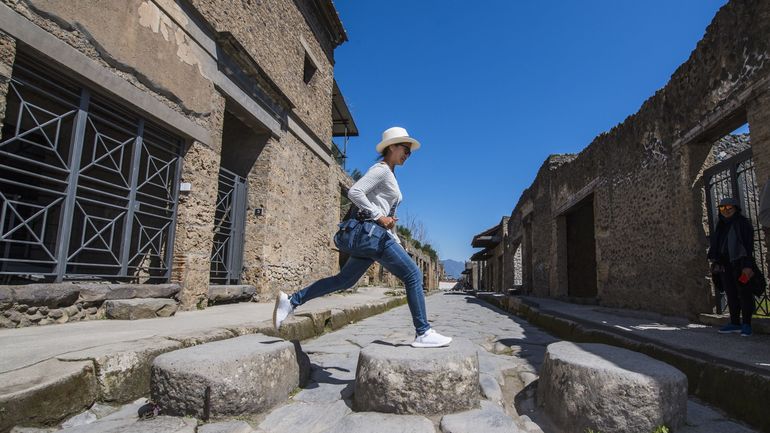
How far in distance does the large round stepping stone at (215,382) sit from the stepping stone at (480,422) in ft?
3.08

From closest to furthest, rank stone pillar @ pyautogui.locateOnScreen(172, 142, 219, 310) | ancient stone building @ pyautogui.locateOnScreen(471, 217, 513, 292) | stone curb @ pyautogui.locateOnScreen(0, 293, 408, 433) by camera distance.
Answer: stone curb @ pyautogui.locateOnScreen(0, 293, 408, 433)
stone pillar @ pyautogui.locateOnScreen(172, 142, 219, 310)
ancient stone building @ pyautogui.locateOnScreen(471, 217, 513, 292)

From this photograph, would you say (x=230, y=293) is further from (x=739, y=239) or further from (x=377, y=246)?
(x=739, y=239)

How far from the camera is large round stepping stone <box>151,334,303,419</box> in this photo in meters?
1.98

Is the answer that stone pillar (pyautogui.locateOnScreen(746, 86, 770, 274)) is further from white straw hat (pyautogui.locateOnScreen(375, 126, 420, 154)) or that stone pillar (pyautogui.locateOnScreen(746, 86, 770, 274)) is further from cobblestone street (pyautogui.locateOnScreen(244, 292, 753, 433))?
white straw hat (pyautogui.locateOnScreen(375, 126, 420, 154))

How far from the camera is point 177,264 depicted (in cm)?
554

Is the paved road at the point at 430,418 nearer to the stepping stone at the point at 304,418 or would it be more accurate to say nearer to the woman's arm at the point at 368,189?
the stepping stone at the point at 304,418

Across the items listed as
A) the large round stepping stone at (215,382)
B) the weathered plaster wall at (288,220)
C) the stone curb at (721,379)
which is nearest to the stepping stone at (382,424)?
the large round stepping stone at (215,382)

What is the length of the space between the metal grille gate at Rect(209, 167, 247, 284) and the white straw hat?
492 centimetres

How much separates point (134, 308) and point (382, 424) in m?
3.46

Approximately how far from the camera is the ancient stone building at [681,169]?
14.0 feet

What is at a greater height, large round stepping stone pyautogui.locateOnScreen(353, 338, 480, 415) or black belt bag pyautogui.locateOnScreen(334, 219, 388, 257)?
black belt bag pyautogui.locateOnScreen(334, 219, 388, 257)

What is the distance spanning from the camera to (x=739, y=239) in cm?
413

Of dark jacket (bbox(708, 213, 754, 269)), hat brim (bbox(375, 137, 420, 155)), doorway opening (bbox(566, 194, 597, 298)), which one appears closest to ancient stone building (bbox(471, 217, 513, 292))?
doorway opening (bbox(566, 194, 597, 298))

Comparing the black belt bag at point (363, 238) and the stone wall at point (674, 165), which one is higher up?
the stone wall at point (674, 165)
